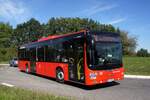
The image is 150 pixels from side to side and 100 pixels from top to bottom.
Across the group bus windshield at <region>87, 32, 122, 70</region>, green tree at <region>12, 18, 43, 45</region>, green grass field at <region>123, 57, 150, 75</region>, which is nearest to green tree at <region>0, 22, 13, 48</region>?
green tree at <region>12, 18, 43, 45</region>

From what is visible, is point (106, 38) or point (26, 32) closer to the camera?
point (106, 38)

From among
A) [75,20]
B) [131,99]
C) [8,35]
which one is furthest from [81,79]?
[8,35]

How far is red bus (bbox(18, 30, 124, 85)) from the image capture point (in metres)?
12.5

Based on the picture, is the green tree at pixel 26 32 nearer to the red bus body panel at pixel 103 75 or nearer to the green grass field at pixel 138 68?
the green grass field at pixel 138 68

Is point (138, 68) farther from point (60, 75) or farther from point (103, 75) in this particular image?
point (103, 75)

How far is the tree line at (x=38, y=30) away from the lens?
7244 centimetres

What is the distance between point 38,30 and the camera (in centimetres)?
8906

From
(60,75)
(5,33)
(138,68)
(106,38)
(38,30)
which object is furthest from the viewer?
(5,33)

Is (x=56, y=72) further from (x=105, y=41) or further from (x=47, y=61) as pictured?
(x=105, y=41)

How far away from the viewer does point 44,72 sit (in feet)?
60.7

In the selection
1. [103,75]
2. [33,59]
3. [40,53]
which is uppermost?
[40,53]

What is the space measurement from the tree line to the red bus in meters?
48.8

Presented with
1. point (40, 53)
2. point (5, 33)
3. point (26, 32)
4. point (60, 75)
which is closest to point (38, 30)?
point (26, 32)

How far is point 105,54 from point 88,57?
0.99 metres
